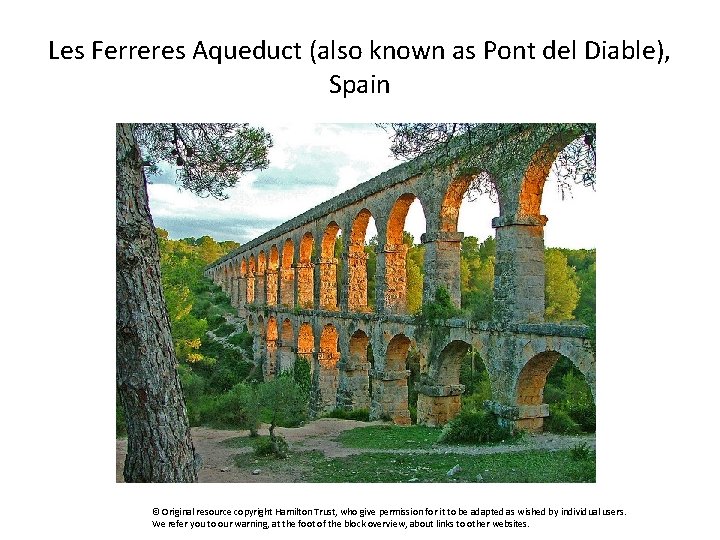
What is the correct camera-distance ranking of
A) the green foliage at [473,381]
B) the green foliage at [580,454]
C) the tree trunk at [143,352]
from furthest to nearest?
1. the green foliage at [473,381]
2. the green foliage at [580,454]
3. the tree trunk at [143,352]

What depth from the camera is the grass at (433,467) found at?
7969mm

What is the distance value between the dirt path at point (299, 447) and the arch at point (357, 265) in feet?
12.8

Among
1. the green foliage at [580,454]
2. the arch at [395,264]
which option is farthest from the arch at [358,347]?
the green foliage at [580,454]

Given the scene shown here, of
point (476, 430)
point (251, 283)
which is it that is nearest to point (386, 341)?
point (476, 430)

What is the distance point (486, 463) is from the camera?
9.09 m

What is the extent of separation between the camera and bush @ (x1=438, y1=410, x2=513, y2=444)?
35.2 ft

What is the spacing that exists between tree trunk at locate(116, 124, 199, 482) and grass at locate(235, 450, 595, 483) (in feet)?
13.7

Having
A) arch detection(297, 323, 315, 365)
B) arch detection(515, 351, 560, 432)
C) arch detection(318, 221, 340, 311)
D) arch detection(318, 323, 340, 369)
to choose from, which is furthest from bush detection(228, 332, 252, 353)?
arch detection(515, 351, 560, 432)

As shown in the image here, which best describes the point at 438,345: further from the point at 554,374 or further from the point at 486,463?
the point at 554,374

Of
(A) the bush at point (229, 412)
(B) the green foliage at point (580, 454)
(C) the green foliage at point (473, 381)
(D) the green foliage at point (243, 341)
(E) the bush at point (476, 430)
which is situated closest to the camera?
(B) the green foliage at point (580, 454)

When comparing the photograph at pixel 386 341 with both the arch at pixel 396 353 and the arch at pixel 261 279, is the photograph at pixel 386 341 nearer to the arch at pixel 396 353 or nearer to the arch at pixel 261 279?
the arch at pixel 396 353

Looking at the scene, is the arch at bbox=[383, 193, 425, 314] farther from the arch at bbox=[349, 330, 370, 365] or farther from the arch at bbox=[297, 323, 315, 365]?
the arch at bbox=[297, 323, 315, 365]

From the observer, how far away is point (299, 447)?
39.9 ft

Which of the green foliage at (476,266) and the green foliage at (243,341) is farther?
the green foliage at (243,341)
